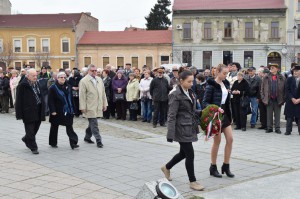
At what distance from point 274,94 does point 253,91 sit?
0.92 metres

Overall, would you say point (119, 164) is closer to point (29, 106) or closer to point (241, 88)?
point (29, 106)

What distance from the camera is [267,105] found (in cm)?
1355

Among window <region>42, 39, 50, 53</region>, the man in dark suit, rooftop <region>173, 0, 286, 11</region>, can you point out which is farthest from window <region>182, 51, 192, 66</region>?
the man in dark suit

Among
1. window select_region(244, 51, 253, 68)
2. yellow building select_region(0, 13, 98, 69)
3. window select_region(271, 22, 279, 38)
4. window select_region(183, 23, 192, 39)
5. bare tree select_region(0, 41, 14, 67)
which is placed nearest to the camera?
window select_region(271, 22, 279, 38)

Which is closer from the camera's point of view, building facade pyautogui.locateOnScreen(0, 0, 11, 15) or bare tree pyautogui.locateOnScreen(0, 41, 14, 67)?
bare tree pyautogui.locateOnScreen(0, 41, 14, 67)

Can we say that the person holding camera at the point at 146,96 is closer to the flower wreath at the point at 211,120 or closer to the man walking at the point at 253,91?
the man walking at the point at 253,91

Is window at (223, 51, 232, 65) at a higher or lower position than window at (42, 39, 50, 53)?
lower

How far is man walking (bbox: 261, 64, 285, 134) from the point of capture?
13305mm

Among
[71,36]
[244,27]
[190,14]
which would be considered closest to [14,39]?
[71,36]

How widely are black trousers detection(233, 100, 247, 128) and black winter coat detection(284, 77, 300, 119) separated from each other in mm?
1289

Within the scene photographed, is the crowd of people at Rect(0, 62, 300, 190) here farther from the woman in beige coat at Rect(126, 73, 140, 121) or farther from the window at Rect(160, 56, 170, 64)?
the window at Rect(160, 56, 170, 64)

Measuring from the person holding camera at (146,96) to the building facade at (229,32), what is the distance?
37.8 metres

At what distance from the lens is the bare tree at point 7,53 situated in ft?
199

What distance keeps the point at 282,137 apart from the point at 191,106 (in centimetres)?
616
